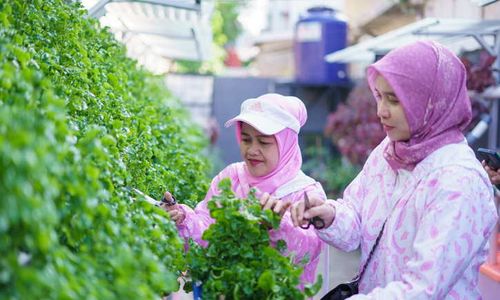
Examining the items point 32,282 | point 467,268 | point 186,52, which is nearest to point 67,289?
point 32,282

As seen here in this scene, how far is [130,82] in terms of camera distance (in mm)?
4895

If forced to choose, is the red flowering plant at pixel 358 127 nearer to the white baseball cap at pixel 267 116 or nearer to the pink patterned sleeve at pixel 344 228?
the white baseball cap at pixel 267 116

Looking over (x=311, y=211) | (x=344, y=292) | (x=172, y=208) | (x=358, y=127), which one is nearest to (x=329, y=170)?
(x=358, y=127)

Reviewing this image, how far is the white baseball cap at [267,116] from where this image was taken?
2.83 metres

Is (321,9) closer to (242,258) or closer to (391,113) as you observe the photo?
(391,113)

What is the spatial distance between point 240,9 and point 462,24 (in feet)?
104

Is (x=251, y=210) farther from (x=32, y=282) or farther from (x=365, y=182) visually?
(x=32, y=282)

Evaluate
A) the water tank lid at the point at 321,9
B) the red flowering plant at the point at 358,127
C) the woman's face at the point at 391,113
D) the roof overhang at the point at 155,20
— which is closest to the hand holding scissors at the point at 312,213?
the woman's face at the point at 391,113

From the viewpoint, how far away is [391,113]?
2357mm

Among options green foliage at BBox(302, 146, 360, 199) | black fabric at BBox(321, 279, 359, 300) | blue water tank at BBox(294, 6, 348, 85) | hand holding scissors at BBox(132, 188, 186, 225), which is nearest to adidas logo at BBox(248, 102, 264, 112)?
hand holding scissors at BBox(132, 188, 186, 225)

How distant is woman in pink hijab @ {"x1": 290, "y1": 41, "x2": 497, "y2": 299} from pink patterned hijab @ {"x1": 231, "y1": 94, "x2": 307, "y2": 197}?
0.38 meters

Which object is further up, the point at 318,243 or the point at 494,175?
the point at 494,175

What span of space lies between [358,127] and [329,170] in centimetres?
Result: 323

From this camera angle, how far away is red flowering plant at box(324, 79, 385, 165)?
354 inches
